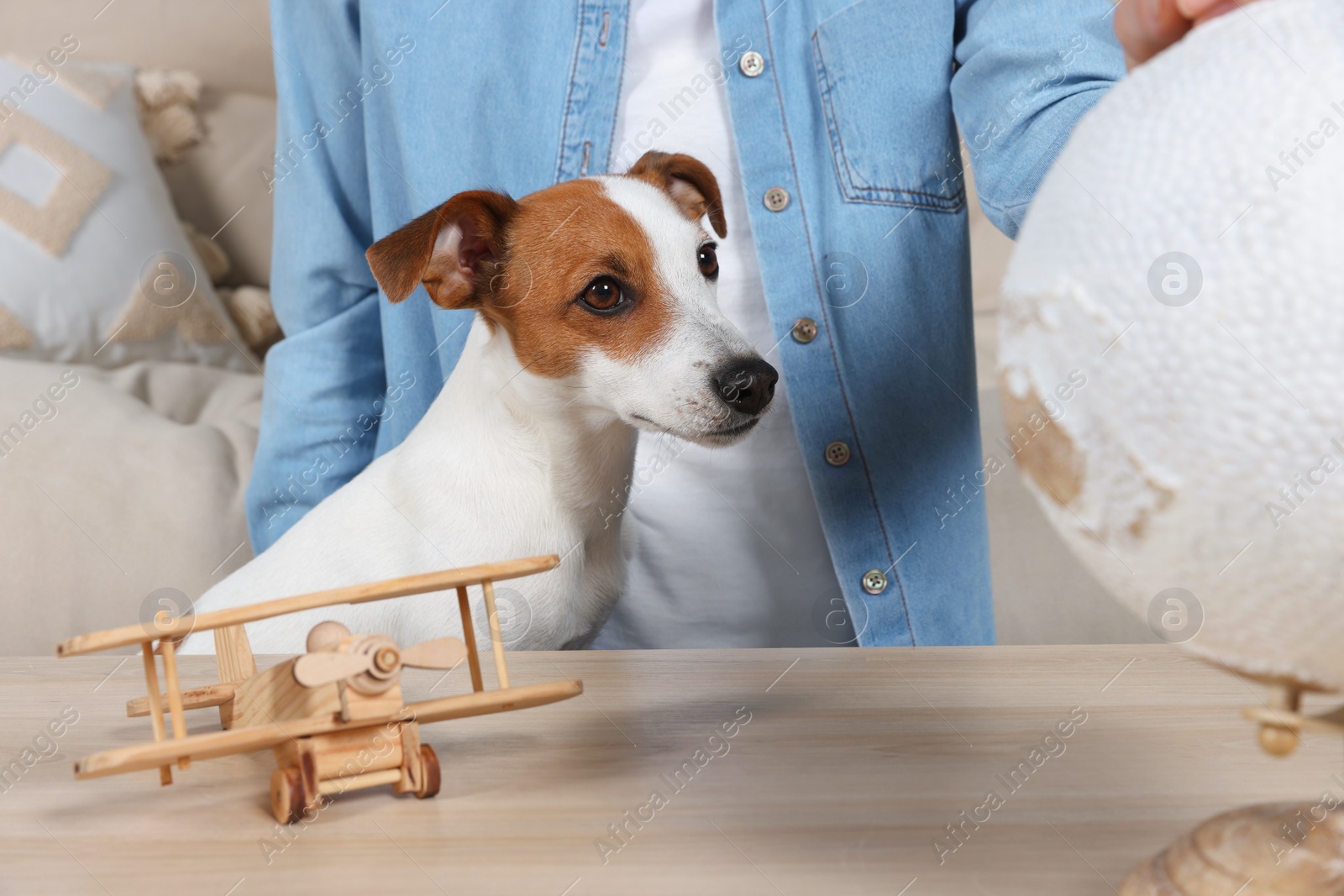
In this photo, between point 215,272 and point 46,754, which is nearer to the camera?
point 46,754

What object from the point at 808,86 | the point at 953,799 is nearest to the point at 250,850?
the point at 953,799

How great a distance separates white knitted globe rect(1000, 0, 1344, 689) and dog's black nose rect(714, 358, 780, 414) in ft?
1.62

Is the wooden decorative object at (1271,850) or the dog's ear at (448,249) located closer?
the wooden decorative object at (1271,850)

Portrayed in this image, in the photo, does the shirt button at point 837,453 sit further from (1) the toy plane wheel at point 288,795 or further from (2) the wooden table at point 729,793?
(1) the toy plane wheel at point 288,795

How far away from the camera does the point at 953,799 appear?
47cm

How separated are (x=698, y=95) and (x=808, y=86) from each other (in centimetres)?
13

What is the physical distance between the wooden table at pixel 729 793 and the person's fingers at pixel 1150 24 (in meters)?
0.29

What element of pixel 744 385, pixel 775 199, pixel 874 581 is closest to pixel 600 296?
pixel 744 385

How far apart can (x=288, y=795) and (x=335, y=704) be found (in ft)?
0.14

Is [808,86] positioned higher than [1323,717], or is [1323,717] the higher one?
[808,86]

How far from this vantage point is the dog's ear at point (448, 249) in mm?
798

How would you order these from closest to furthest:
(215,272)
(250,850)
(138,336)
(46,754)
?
(250,850) < (46,754) < (138,336) < (215,272)

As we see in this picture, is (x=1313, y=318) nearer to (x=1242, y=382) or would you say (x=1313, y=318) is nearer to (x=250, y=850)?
(x=1242, y=382)

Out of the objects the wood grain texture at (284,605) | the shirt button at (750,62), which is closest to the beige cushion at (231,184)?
the shirt button at (750,62)
